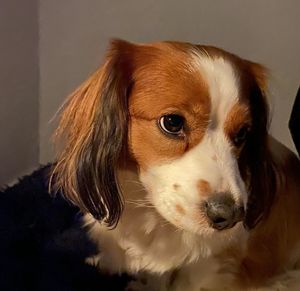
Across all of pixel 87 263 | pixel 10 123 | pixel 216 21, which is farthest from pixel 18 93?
pixel 87 263

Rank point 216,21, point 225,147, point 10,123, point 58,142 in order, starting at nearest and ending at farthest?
point 225,147, point 58,142, point 216,21, point 10,123

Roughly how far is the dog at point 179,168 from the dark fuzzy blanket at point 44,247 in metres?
0.03

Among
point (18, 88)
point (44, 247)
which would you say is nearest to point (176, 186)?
point (44, 247)

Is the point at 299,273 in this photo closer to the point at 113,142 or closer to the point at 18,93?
the point at 113,142

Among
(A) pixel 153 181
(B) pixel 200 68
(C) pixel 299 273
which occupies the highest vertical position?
(B) pixel 200 68

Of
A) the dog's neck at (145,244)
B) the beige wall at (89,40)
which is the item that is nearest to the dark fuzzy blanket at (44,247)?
the dog's neck at (145,244)

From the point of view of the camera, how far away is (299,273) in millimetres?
1528

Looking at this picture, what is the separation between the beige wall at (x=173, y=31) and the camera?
1.78 metres

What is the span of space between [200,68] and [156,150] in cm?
15

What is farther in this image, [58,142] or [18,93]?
[18,93]

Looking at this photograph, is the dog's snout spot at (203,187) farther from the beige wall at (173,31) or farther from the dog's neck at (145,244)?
the beige wall at (173,31)

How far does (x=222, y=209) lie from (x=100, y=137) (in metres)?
0.24

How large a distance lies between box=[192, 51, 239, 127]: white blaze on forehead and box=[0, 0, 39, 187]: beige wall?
708mm

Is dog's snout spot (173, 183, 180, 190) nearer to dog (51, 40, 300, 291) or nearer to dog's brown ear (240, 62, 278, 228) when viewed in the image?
dog (51, 40, 300, 291)
